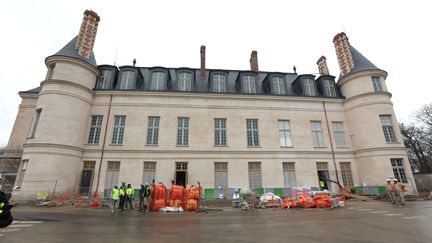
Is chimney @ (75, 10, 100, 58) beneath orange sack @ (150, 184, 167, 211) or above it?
above

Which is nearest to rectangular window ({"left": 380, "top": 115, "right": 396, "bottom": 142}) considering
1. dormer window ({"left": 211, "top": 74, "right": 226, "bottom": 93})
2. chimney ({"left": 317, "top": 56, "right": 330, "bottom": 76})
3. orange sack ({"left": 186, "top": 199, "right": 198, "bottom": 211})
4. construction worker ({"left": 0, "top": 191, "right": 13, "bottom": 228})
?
chimney ({"left": 317, "top": 56, "right": 330, "bottom": 76})

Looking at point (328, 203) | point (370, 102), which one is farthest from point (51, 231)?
point (370, 102)

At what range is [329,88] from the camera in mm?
24844

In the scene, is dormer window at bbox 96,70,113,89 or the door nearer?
the door

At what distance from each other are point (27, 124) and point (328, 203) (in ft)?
98.8

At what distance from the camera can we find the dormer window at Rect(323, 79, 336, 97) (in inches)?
966

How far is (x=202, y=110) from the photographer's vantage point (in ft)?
72.8

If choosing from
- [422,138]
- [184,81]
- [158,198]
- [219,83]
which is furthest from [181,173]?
[422,138]

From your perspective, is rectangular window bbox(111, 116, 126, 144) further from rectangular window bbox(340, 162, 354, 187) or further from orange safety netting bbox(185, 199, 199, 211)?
rectangular window bbox(340, 162, 354, 187)

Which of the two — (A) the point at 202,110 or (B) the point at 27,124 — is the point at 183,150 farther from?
(B) the point at 27,124

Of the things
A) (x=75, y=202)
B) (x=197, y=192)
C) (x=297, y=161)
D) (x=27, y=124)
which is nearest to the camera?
(x=197, y=192)

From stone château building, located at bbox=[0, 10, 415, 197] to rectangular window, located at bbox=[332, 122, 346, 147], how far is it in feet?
0.32

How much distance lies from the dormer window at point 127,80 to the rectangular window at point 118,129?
135 inches

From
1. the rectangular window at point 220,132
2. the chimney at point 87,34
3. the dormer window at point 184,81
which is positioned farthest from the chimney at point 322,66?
the chimney at point 87,34
